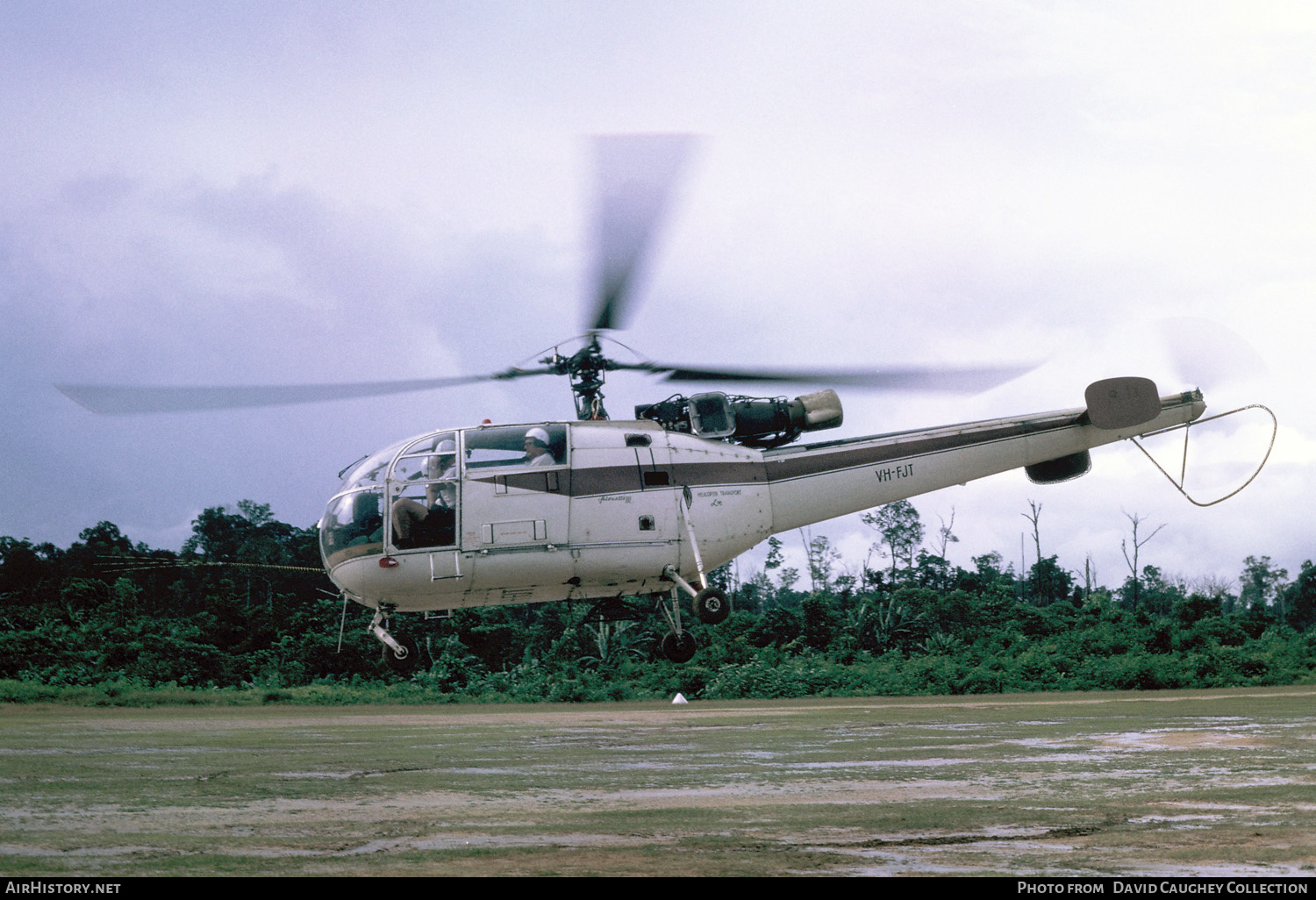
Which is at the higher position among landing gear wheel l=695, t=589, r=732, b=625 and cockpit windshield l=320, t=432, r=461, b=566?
cockpit windshield l=320, t=432, r=461, b=566

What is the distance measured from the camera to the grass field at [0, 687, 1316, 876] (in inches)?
280

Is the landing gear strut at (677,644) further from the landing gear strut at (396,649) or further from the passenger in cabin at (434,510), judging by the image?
the landing gear strut at (396,649)

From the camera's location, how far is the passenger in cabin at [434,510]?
16562 mm

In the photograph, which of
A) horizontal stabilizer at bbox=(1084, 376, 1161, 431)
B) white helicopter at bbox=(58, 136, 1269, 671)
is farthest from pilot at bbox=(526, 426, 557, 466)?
horizontal stabilizer at bbox=(1084, 376, 1161, 431)

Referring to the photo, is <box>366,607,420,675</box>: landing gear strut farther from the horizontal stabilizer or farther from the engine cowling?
the horizontal stabilizer

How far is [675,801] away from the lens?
991cm

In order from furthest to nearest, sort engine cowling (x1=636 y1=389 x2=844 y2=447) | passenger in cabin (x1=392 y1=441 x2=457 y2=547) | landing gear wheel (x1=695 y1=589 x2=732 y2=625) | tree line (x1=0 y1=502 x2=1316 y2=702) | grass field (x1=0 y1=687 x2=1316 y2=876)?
1. tree line (x1=0 y1=502 x2=1316 y2=702)
2. engine cowling (x1=636 y1=389 x2=844 y2=447)
3. passenger in cabin (x1=392 y1=441 x2=457 y2=547)
4. landing gear wheel (x1=695 y1=589 x2=732 y2=625)
5. grass field (x1=0 y1=687 x2=1316 y2=876)

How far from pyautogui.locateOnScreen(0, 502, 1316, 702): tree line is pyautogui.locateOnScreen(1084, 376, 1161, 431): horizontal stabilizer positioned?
12.9 m

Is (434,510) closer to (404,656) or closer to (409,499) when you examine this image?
(409,499)

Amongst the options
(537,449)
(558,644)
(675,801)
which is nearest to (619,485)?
(537,449)

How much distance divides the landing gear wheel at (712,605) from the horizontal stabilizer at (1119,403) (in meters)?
6.99

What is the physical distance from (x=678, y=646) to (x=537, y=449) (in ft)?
11.5
